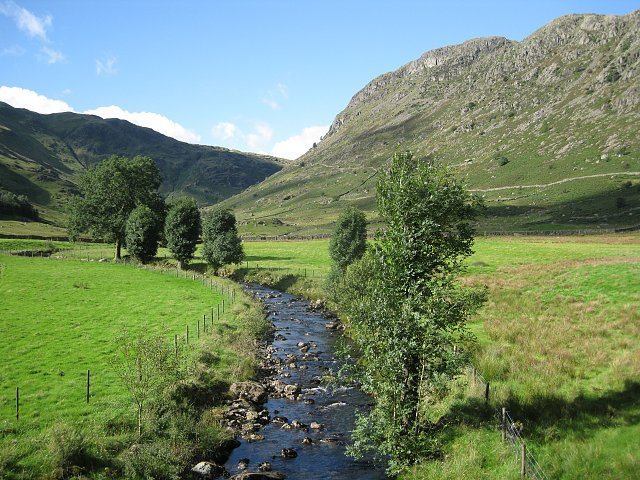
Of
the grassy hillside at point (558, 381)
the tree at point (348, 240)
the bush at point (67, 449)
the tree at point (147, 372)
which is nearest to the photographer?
the grassy hillside at point (558, 381)

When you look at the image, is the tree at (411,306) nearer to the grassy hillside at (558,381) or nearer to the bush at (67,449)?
the grassy hillside at (558,381)

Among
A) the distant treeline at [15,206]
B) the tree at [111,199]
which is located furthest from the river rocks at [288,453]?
the distant treeline at [15,206]

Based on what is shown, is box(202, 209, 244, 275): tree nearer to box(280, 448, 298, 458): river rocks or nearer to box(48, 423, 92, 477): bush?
box(280, 448, 298, 458): river rocks

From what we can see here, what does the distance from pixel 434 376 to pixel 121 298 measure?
47.1 m

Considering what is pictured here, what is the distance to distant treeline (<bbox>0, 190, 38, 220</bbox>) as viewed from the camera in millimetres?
178875

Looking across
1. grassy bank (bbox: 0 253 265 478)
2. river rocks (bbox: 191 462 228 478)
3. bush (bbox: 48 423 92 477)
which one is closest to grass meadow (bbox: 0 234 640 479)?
grassy bank (bbox: 0 253 265 478)

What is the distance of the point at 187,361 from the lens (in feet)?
112

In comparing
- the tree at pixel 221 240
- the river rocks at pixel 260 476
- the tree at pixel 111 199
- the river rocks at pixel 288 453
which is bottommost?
the river rocks at pixel 288 453

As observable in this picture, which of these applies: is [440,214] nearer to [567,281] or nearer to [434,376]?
[434,376]

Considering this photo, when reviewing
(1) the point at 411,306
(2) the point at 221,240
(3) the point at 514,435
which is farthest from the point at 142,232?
(3) the point at 514,435

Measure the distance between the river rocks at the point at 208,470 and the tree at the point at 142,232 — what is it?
228ft

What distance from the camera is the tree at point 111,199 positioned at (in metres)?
94.8

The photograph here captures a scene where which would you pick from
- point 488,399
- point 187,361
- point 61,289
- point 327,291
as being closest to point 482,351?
point 488,399

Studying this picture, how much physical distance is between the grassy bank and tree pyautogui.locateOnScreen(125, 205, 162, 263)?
18105 millimetres
